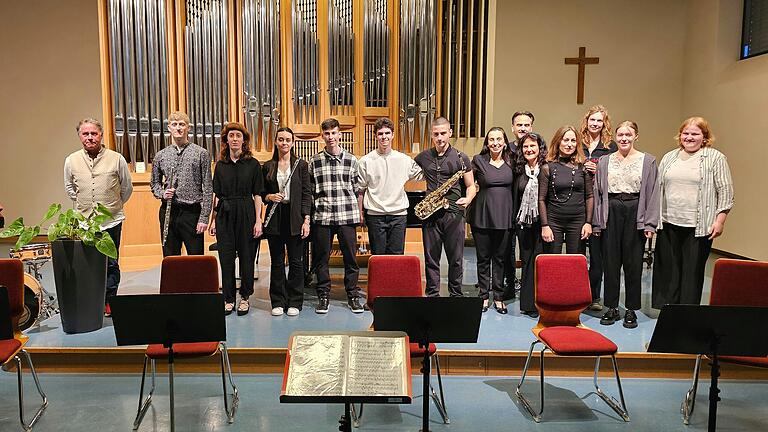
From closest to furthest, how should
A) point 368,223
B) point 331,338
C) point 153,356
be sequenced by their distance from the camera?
point 331,338 → point 153,356 → point 368,223

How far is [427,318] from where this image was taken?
2805 mm

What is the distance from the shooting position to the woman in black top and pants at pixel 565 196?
4.59 m

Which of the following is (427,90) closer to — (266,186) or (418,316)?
(266,186)

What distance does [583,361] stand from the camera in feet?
13.3

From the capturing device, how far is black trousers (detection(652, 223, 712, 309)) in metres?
4.39

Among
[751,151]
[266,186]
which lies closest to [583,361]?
[266,186]

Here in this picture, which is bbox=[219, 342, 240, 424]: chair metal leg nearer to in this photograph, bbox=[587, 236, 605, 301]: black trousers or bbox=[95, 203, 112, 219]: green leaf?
bbox=[95, 203, 112, 219]: green leaf

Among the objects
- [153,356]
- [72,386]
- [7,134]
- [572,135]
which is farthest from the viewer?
[7,134]

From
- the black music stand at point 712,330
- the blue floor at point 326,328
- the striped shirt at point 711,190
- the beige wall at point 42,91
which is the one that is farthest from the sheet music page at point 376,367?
the beige wall at point 42,91

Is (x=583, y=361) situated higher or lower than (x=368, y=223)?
lower

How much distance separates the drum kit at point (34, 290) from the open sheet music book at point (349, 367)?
2306 millimetres

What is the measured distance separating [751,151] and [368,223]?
5.10m

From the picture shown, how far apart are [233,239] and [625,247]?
296 centimetres

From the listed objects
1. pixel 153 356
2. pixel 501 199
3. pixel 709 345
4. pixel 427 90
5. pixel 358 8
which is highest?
pixel 358 8
